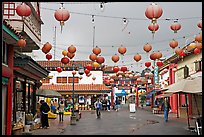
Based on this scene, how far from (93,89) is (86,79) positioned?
10.7ft

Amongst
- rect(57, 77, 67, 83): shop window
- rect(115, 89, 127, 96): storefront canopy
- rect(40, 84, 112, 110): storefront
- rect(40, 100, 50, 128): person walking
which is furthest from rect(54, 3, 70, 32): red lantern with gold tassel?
rect(115, 89, 127, 96): storefront canopy

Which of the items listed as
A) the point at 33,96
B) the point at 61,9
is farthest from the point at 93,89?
the point at 61,9

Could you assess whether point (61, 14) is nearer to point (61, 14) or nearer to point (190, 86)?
point (61, 14)

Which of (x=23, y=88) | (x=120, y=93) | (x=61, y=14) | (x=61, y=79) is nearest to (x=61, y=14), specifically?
(x=61, y=14)

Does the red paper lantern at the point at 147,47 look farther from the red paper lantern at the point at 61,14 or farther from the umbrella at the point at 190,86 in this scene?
the red paper lantern at the point at 61,14

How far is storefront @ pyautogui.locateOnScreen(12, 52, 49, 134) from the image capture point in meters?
16.0

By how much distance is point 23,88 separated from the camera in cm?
2006

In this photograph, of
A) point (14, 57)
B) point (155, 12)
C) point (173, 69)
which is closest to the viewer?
point (155, 12)

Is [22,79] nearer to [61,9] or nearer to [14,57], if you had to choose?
[14,57]

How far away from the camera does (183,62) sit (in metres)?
33.3

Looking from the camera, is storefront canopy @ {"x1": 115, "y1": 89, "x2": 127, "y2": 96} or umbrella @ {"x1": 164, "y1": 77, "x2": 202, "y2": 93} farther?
storefront canopy @ {"x1": 115, "y1": 89, "x2": 127, "y2": 96}

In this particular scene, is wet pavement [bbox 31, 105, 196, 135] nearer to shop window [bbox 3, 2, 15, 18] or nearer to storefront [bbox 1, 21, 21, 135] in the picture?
storefront [bbox 1, 21, 21, 135]

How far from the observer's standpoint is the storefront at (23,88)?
632 inches

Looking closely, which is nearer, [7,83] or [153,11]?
[153,11]
